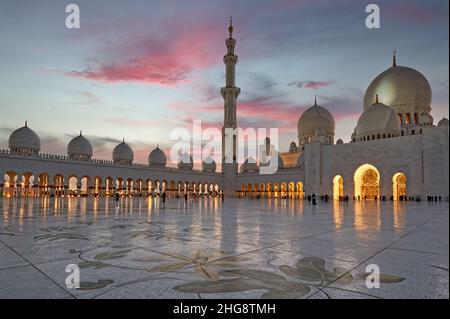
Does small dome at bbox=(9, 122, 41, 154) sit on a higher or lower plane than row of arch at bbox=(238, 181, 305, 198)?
higher

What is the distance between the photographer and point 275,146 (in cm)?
5625

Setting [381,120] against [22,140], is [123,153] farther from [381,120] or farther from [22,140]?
[381,120]

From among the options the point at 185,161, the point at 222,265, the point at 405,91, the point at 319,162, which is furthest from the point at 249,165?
the point at 222,265

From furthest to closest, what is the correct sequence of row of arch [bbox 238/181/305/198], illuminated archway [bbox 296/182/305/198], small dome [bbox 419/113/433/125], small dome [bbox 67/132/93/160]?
1. row of arch [bbox 238/181/305/198]
2. illuminated archway [bbox 296/182/305/198]
3. small dome [bbox 67/132/93/160]
4. small dome [bbox 419/113/433/125]

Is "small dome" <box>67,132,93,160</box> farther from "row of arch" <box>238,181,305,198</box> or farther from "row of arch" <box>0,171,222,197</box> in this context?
"row of arch" <box>238,181,305,198</box>

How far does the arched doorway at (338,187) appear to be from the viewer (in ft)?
110

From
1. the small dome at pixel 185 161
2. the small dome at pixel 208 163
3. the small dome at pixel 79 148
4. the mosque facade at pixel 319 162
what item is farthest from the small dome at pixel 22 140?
the small dome at pixel 208 163

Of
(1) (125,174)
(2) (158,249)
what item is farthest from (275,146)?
(2) (158,249)

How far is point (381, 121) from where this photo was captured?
3175cm

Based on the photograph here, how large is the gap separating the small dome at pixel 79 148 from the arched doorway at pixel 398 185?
1396 inches

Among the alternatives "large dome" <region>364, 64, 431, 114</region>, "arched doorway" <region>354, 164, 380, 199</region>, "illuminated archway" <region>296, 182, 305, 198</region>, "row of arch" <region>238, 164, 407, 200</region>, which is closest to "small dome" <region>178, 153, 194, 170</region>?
"illuminated archway" <region>296, 182, 305, 198</region>

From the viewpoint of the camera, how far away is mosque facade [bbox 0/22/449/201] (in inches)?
1141

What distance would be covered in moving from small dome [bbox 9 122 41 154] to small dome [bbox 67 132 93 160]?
14.5 ft
